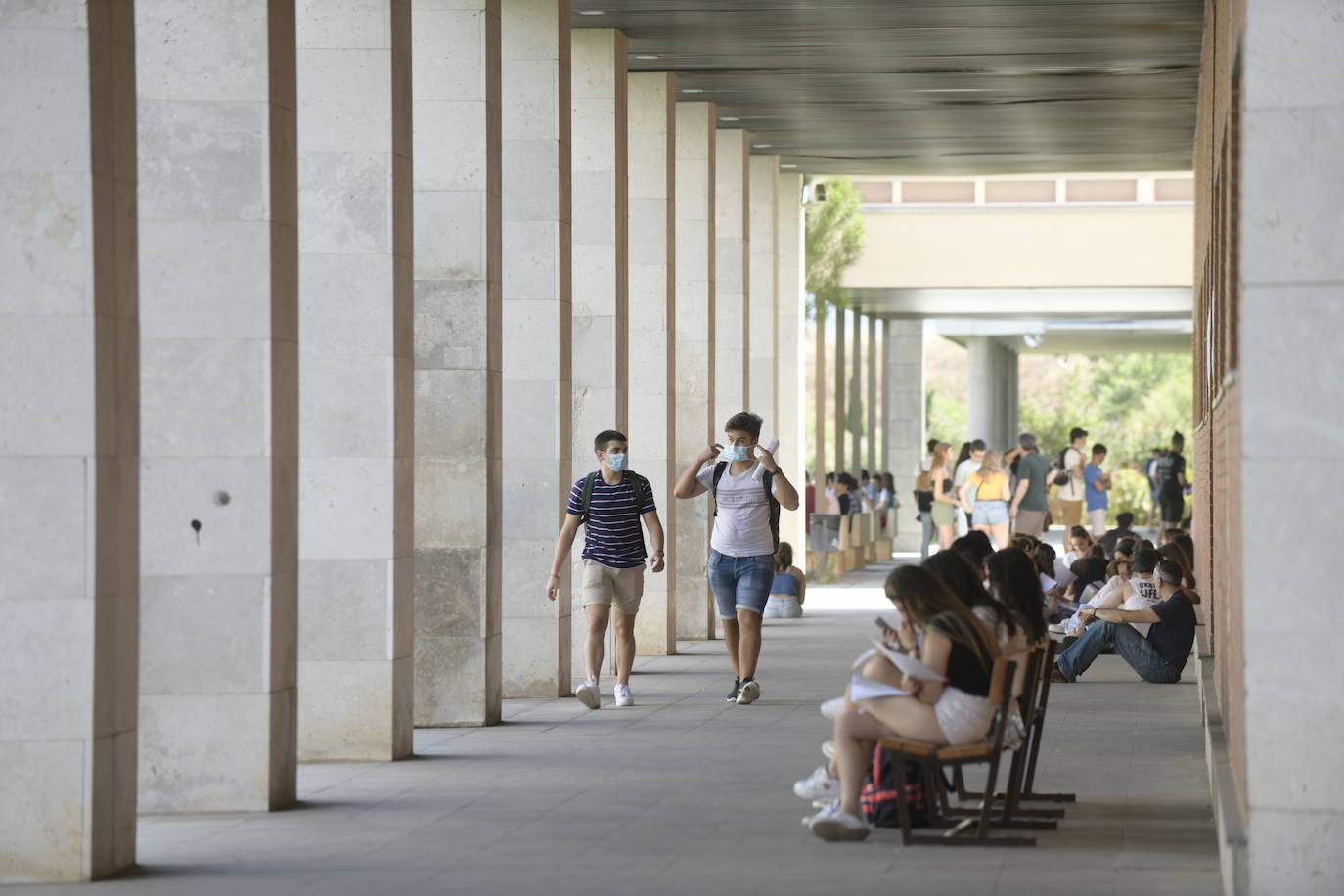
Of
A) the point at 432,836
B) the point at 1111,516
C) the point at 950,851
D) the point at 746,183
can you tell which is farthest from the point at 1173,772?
the point at 1111,516

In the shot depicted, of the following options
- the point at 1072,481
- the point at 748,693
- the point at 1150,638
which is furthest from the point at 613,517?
the point at 1072,481

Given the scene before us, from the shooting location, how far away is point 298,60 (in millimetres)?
10922

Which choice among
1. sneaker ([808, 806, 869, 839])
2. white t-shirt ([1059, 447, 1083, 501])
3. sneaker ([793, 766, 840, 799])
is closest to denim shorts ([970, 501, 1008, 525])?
white t-shirt ([1059, 447, 1083, 501])

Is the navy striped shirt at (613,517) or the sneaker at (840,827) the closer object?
the sneaker at (840,827)

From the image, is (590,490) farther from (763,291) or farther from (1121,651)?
(763,291)

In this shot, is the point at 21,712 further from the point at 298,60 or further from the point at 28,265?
the point at 298,60

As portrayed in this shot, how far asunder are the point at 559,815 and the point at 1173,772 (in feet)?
10.3

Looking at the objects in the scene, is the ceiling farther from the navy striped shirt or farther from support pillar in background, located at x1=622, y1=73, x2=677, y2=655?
the navy striped shirt

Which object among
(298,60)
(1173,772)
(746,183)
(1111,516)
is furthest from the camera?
(1111,516)

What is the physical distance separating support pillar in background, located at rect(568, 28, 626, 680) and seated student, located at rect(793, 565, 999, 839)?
799 centimetres

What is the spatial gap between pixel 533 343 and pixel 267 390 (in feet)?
17.7

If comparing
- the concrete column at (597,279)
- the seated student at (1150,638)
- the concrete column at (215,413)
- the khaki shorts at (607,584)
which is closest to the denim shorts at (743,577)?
the khaki shorts at (607,584)

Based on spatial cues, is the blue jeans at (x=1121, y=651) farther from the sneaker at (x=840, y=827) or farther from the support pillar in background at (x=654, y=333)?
the sneaker at (x=840, y=827)

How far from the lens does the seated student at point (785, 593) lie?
849 inches
